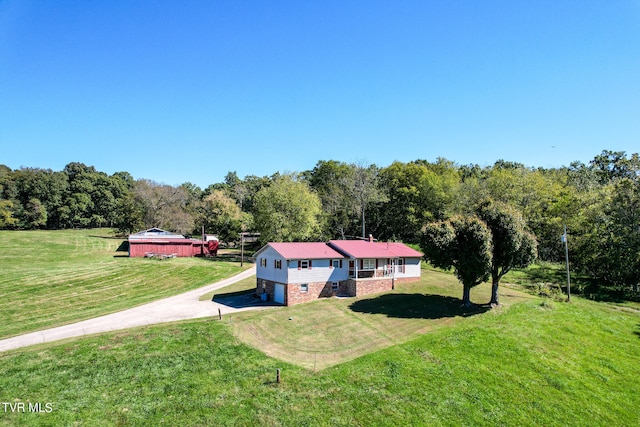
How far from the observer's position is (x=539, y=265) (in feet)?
171

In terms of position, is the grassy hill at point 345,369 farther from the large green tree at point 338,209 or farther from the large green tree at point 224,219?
the large green tree at point 338,209

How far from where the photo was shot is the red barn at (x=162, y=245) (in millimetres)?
56844

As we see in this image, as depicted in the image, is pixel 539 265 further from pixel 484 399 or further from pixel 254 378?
pixel 254 378

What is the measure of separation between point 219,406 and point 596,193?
178 ft

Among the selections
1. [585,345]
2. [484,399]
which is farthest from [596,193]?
[484,399]

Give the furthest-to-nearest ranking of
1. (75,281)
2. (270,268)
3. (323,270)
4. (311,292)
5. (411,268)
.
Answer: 1. (411,268)
2. (75,281)
3. (270,268)
4. (323,270)
5. (311,292)

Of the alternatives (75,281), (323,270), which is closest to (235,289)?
(323,270)

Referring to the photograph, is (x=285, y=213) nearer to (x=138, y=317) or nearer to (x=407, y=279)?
(x=407, y=279)

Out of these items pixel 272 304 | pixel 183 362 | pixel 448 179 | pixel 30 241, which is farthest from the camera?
pixel 448 179

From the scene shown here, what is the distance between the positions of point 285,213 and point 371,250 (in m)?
22.1

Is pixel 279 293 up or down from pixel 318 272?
down

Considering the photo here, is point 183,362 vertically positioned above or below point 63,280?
below

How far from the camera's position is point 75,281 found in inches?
1534

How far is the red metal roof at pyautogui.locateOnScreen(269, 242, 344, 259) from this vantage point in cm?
3509
